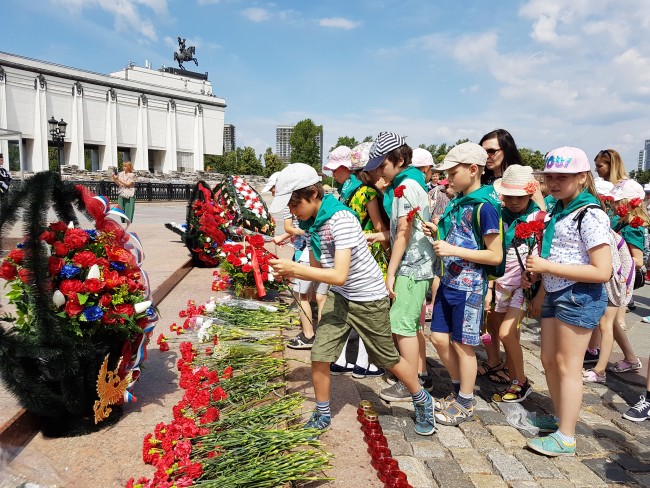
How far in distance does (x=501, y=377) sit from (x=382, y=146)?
220cm

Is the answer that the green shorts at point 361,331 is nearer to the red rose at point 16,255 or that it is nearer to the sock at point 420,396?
the sock at point 420,396

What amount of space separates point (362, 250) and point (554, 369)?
140cm

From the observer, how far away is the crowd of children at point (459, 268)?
107 inches

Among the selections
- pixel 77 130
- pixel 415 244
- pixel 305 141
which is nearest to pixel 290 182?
pixel 415 244

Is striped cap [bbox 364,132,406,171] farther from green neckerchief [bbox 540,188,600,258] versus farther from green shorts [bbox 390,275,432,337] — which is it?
green neckerchief [bbox 540,188,600,258]

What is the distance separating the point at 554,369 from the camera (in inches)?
118

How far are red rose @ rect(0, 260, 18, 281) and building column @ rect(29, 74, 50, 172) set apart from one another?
184 ft

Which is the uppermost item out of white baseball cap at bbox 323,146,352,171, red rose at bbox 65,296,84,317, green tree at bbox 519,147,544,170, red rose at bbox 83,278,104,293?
green tree at bbox 519,147,544,170

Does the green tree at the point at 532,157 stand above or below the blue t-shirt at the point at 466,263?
above

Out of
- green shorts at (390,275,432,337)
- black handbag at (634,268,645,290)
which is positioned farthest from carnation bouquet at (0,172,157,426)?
black handbag at (634,268,645,290)

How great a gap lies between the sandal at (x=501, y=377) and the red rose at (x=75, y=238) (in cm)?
329

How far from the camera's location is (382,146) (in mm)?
3406

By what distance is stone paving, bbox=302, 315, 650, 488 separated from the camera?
2.66 m

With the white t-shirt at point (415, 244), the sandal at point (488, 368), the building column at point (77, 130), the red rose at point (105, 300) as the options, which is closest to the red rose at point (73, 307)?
the red rose at point (105, 300)
